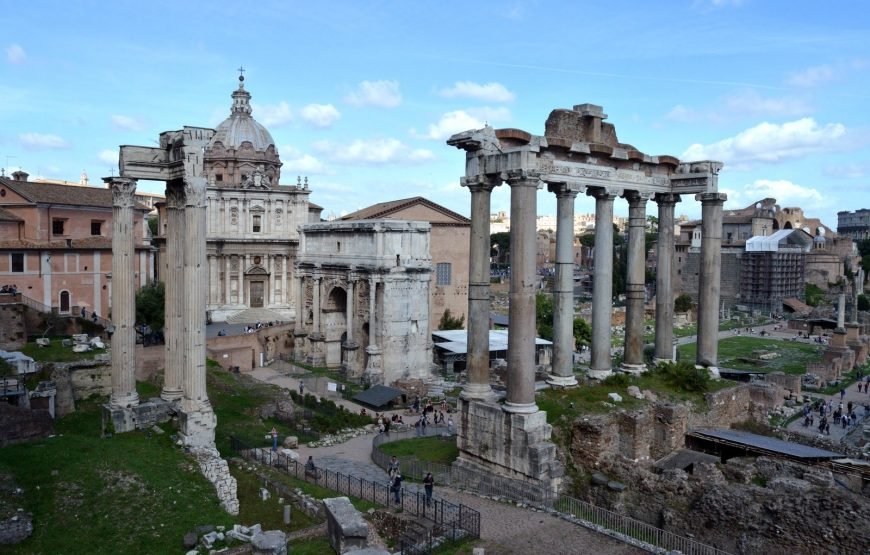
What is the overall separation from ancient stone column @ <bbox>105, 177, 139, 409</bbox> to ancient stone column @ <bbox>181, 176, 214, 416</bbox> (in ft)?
5.35

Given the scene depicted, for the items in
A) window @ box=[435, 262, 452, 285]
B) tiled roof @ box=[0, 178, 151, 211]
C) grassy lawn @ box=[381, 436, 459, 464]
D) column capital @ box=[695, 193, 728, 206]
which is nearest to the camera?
grassy lawn @ box=[381, 436, 459, 464]

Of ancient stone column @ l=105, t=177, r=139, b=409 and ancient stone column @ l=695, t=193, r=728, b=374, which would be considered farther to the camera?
ancient stone column @ l=695, t=193, r=728, b=374

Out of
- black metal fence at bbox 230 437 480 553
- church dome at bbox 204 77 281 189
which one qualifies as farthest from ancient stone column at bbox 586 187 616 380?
church dome at bbox 204 77 281 189

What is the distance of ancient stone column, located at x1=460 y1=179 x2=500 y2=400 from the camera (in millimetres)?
15234

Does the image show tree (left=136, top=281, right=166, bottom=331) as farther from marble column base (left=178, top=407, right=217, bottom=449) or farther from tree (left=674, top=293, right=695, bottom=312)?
tree (left=674, top=293, right=695, bottom=312)

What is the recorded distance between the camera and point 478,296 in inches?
605

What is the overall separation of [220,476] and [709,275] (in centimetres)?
1374

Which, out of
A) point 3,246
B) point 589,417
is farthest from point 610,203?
point 3,246

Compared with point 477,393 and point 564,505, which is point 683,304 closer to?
point 477,393

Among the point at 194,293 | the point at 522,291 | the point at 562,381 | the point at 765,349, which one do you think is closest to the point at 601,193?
the point at 522,291

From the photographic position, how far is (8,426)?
49.1 ft

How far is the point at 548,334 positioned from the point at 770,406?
2176 cm

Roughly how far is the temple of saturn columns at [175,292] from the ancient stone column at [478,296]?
6008 mm

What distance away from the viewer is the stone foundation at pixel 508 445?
13.7m
